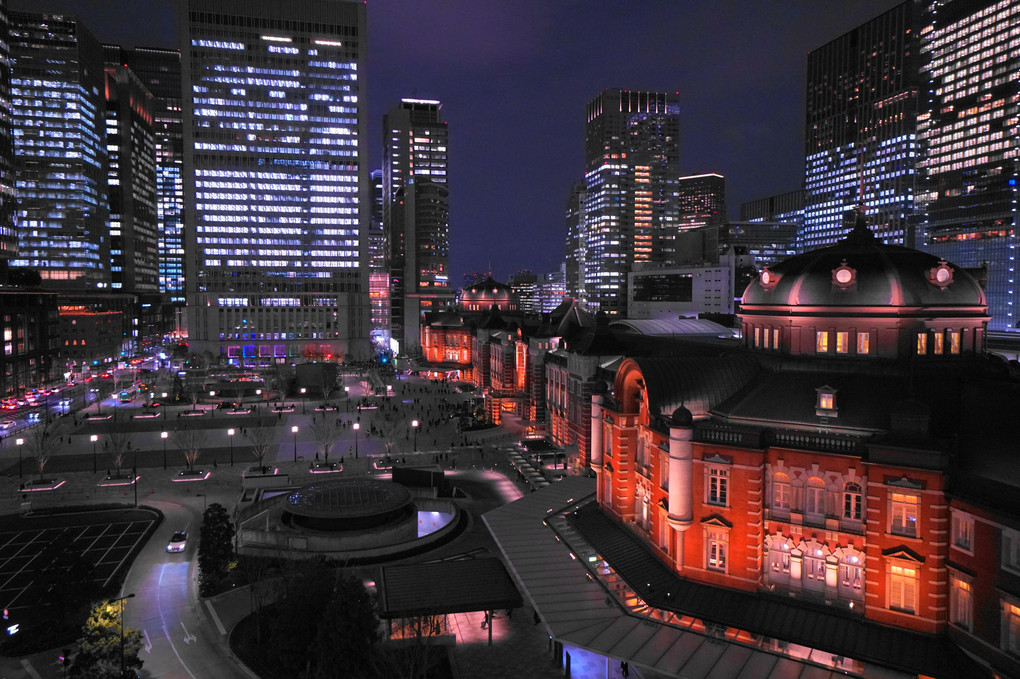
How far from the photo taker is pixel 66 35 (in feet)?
580

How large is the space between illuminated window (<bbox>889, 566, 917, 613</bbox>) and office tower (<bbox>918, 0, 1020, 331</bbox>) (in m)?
114

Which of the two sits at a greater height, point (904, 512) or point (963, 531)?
point (904, 512)

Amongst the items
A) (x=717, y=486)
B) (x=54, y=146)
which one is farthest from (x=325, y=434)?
(x=54, y=146)

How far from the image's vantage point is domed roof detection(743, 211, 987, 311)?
122 feet

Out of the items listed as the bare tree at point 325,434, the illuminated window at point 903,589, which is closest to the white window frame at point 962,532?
the illuminated window at point 903,589

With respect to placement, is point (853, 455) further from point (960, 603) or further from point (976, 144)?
point (976, 144)

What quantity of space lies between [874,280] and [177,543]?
165 ft

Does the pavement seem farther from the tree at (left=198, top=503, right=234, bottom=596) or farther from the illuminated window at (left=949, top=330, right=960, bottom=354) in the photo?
the illuminated window at (left=949, top=330, right=960, bottom=354)

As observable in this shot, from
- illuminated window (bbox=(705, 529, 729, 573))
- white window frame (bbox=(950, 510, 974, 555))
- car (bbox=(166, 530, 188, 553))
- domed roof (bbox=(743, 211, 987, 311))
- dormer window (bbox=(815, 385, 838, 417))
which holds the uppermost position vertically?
domed roof (bbox=(743, 211, 987, 311))

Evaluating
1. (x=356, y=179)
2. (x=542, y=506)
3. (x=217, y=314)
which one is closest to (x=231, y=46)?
(x=356, y=179)

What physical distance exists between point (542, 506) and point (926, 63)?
15944cm

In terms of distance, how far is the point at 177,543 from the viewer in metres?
49.5

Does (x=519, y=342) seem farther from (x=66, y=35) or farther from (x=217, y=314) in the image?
(x=66, y=35)

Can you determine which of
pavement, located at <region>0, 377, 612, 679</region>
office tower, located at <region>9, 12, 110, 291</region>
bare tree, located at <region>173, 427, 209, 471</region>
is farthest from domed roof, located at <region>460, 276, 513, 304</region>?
office tower, located at <region>9, 12, 110, 291</region>
